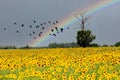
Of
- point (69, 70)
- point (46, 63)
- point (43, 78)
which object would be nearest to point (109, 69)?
point (69, 70)

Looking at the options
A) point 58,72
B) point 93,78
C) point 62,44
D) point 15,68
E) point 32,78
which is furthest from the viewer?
point 62,44

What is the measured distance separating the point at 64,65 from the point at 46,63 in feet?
2.33

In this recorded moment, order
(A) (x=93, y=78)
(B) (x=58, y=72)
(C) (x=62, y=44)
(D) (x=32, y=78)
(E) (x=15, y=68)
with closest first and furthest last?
(A) (x=93, y=78) → (D) (x=32, y=78) → (B) (x=58, y=72) → (E) (x=15, y=68) → (C) (x=62, y=44)

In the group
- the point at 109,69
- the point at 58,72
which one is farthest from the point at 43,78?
the point at 109,69

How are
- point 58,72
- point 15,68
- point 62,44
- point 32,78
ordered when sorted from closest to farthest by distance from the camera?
point 32,78
point 58,72
point 15,68
point 62,44

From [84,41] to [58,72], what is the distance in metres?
49.7

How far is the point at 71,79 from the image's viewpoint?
11.1 metres

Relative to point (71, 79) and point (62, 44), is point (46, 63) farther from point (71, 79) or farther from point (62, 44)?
point (62, 44)

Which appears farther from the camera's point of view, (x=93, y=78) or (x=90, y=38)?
(x=90, y=38)

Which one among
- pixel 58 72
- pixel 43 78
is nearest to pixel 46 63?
pixel 58 72

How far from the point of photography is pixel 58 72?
13.9 metres

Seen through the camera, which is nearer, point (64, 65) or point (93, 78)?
point (93, 78)

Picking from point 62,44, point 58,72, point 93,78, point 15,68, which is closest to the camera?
point 93,78

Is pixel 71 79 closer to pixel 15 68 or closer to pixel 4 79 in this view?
pixel 4 79
